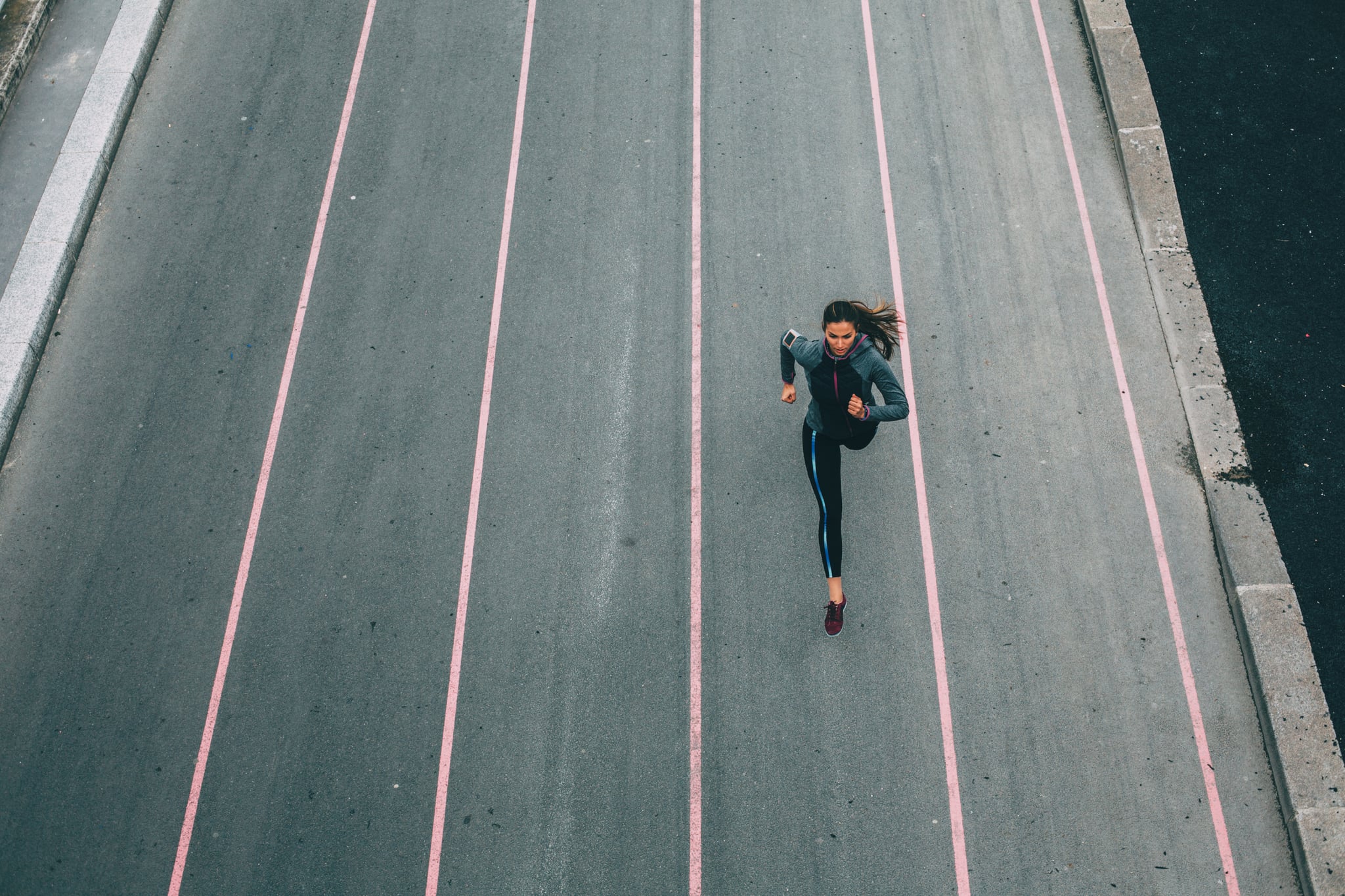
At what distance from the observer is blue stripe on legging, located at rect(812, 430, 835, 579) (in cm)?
572

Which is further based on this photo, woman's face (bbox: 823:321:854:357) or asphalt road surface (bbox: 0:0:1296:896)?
asphalt road surface (bbox: 0:0:1296:896)

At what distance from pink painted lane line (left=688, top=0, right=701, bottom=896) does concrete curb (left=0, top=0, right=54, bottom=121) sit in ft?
20.8

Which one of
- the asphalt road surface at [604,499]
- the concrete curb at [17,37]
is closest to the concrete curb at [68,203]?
the asphalt road surface at [604,499]

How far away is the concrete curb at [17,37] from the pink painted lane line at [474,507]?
4682 millimetres

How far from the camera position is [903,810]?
560 centimetres

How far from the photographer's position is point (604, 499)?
648 centimetres

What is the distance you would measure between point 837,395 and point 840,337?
0.48 metres

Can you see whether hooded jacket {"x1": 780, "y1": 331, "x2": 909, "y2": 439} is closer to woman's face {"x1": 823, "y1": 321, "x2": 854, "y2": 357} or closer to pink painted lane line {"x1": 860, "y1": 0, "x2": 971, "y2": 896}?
woman's face {"x1": 823, "y1": 321, "x2": 854, "y2": 357}

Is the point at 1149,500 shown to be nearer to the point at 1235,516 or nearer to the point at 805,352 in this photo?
the point at 1235,516

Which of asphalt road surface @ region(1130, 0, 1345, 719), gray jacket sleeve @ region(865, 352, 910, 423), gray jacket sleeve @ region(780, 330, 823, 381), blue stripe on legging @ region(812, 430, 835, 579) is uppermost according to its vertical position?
asphalt road surface @ region(1130, 0, 1345, 719)

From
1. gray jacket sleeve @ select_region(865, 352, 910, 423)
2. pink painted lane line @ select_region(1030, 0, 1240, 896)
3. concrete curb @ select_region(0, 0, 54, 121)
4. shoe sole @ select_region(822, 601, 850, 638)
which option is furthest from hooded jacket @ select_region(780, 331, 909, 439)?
concrete curb @ select_region(0, 0, 54, 121)

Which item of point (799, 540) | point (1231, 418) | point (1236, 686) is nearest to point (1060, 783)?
point (1236, 686)

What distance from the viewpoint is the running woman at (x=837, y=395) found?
16.8 ft

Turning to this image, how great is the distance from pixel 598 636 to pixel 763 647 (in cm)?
118
